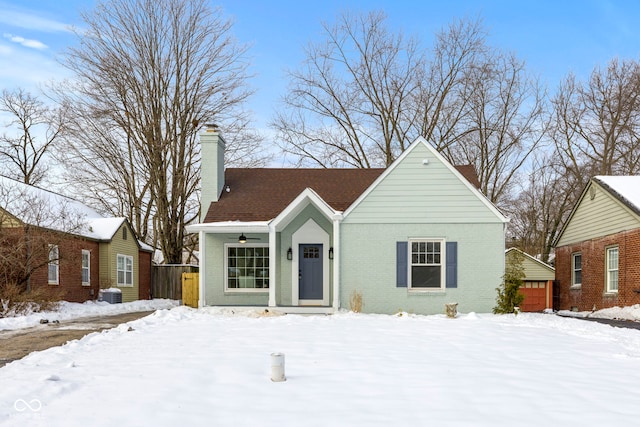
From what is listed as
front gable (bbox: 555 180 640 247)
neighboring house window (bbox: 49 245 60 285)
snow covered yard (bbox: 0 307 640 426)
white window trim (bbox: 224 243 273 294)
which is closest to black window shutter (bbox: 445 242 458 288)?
snow covered yard (bbox: 0 307 640 426)

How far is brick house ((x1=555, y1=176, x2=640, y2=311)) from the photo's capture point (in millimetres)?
16828

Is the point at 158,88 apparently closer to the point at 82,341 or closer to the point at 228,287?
the point at 228,287

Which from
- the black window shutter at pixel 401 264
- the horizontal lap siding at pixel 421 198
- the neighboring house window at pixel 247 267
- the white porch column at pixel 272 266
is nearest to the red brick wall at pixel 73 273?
the neighboring house window at pixel 247 267

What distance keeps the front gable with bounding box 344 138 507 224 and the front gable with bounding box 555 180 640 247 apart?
4485mm

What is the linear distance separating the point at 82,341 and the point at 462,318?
892 cm

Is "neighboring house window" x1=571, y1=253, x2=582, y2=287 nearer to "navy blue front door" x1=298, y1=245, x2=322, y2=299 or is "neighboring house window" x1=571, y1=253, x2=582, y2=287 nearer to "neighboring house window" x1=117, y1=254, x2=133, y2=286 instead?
"navy blue front door" x1=298, y1=245, x2=322, y2=299

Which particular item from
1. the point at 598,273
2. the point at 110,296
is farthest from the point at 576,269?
the point at 110,296

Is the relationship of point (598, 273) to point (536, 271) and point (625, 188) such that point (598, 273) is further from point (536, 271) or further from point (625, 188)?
point (536, 271)

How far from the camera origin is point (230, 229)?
53.6 ft

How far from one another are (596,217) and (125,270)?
1857 cm

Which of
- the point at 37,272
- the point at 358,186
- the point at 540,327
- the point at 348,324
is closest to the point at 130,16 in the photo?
the point at 37,272

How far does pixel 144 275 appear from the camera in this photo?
87.6ft

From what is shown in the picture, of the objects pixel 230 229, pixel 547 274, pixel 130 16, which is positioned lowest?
pixel 547 274

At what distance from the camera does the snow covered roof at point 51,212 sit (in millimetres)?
18500
